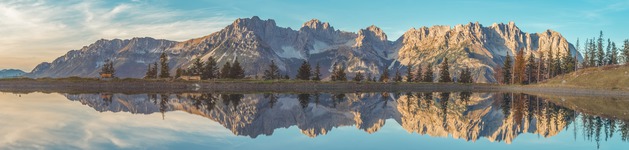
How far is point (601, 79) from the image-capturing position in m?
130

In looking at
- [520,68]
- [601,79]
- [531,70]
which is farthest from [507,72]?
[601,79]

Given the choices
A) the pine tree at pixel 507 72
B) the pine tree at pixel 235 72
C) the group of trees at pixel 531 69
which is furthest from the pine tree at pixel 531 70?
the pine tree at pixel 235 72

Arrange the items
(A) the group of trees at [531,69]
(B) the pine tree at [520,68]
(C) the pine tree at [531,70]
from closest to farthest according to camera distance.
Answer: (B) the pine tree at [520,68], (A) the group of trees at [531,69], (C) the pine tree at [531,70]

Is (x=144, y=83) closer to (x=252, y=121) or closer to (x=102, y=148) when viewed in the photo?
(x=252, y=121)

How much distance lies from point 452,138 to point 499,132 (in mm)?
5712

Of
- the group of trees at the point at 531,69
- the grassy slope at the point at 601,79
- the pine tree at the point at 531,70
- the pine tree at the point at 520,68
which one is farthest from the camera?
the pine tree at the point at 531,70

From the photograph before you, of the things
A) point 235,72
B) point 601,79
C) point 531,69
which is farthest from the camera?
point 531,69

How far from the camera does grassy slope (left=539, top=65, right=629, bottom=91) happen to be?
122m

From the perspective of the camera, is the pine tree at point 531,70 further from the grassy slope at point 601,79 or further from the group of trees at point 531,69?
the grassy slope at point 601,79

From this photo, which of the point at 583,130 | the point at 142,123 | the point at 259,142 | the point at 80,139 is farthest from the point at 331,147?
the point at 583,130

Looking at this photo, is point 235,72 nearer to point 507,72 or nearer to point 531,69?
point 507,72

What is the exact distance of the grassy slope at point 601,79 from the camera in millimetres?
121562

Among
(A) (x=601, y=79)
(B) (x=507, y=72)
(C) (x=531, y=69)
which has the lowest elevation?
(A) (x=601, y=79)

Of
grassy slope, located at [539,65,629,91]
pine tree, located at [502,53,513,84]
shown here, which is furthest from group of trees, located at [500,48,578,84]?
grassy slope, located at [539,65,629,91]
